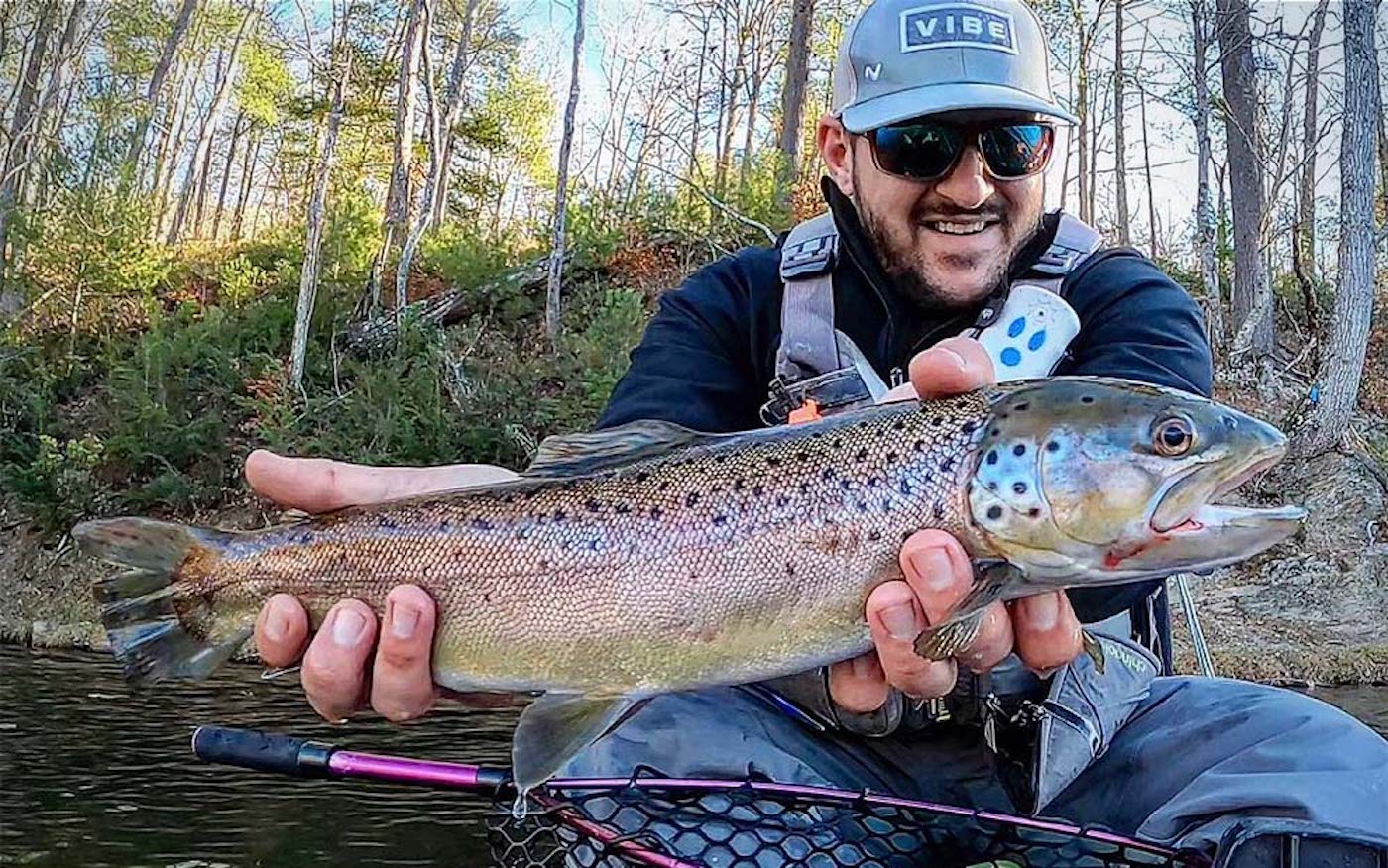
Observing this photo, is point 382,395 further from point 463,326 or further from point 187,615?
point 187,615

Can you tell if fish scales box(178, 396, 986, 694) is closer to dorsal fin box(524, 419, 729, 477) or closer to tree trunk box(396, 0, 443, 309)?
dorsal fin box(524, 419, 729, 477)

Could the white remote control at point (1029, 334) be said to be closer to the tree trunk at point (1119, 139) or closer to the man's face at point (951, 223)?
the man's face at point (951, 223)

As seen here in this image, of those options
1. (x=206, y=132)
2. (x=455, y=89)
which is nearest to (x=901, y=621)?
(x=455, y=89)

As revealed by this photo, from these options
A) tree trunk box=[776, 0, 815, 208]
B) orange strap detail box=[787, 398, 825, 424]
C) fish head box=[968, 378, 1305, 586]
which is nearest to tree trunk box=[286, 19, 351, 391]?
tree trunk box=[776, 0, 815, 208]

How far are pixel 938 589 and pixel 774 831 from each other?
0.61 meters

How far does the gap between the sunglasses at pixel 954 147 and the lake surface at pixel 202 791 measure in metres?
3.48

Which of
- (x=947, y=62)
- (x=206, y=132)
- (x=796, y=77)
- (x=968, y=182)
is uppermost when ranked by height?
(x=206, y=132)

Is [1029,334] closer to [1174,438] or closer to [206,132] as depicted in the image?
[1174,438]

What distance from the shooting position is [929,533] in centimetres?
228

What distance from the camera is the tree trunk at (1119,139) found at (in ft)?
75.8

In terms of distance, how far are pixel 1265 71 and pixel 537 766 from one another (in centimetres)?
2227

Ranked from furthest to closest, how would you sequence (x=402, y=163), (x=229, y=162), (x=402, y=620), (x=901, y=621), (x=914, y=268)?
(x=229, y=162), (x=402, y=163), (x=914, y=268), (x=402, y=620), (x=901, y=621)

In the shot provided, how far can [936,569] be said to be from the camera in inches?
88.1

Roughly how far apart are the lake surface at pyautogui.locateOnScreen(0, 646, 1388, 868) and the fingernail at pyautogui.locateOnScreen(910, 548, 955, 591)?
3.75 metres
